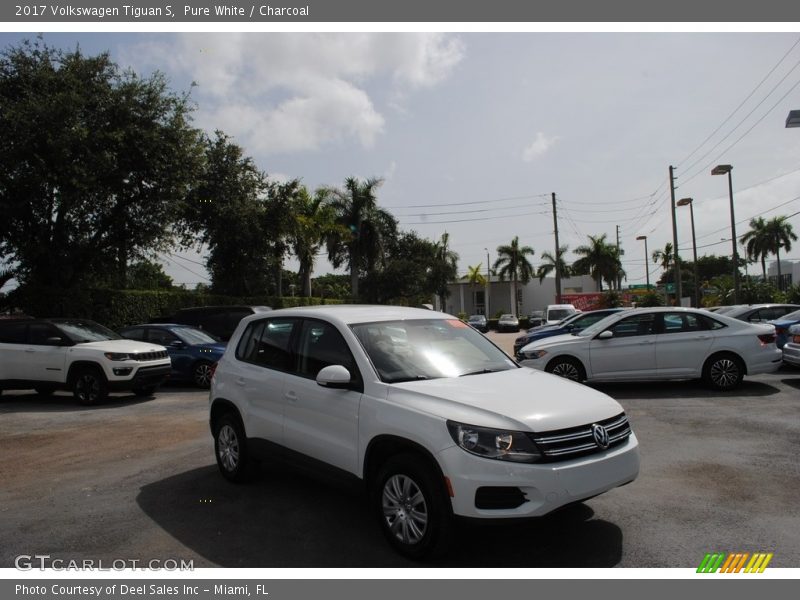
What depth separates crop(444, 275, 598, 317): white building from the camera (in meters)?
78.6

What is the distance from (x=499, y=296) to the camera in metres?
80.3

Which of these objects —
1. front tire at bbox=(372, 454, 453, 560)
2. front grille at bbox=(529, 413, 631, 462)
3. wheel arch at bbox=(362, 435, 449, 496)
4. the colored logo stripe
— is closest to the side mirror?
wheel arch at bbox=(362, 435, 449, 496)

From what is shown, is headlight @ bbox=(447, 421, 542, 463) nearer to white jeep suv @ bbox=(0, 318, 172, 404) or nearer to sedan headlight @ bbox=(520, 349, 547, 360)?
sedan headlight @ bbox=(520, 349, 547, 360)

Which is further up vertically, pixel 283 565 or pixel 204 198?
pixel 204 198

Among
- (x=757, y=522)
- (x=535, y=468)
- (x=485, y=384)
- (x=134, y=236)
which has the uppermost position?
(x=134, y=236)

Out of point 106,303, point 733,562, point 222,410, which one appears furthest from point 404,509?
point 106,303

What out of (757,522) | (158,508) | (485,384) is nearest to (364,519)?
(485,384)

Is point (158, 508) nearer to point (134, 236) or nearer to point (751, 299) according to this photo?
point (134, 236)

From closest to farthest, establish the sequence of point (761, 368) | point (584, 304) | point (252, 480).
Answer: point (252, 480) → point (761, 368) → point (584, 304)

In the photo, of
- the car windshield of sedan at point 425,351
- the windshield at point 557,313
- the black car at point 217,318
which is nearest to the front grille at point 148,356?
the black car at point 217,318

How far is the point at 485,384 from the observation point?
4.59 meters

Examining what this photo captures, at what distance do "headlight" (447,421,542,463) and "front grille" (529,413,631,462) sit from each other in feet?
0.23

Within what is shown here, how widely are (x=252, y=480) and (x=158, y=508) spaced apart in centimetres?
94

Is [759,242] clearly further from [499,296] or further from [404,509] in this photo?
[404,509]
